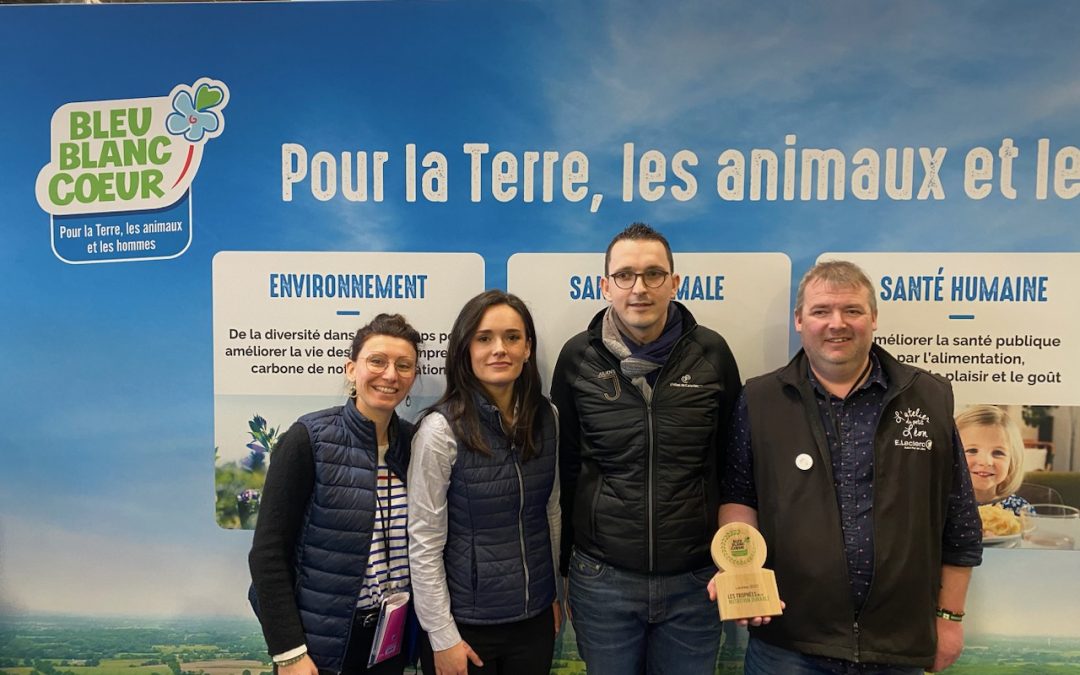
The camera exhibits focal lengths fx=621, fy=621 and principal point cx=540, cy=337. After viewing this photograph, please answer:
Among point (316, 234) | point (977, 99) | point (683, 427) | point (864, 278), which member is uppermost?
point (977, 99)

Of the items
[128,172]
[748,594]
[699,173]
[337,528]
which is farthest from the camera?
[128,172]

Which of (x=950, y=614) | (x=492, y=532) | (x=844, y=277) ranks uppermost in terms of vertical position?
(x=844, y=277)

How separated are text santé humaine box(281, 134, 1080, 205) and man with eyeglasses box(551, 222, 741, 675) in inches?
19.2

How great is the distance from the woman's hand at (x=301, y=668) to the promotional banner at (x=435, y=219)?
844 mm

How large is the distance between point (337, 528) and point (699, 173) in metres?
1.67

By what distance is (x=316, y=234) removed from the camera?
2318 millimetres

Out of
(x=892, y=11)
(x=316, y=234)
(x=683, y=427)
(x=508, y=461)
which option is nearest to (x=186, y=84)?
(x=316, y=234)

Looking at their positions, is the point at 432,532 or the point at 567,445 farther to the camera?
the point at 567,445

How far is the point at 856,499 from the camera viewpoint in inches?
65.7

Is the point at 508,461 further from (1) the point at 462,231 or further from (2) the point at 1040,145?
(2) the point at 1040,145

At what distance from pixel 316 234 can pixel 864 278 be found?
185cm

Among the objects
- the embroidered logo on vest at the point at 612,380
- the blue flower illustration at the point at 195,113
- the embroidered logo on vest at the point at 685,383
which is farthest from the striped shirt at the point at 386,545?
the blue flower illustration at the point at 195,113

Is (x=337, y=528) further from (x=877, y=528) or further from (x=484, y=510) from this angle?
(x=877, y=528)

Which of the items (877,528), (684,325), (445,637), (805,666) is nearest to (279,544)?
(445,637)
